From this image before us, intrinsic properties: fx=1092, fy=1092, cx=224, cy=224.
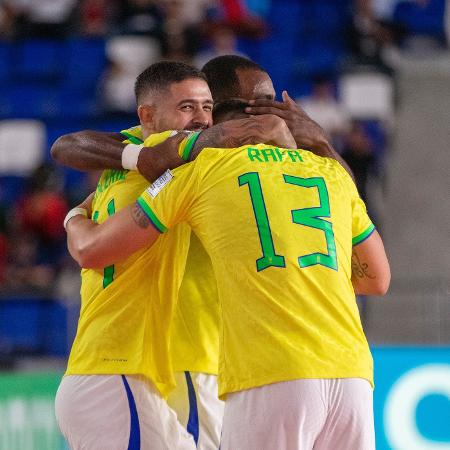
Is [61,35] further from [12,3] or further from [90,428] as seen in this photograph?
[90,428]

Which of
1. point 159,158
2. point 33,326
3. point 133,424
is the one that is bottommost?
point 33,326

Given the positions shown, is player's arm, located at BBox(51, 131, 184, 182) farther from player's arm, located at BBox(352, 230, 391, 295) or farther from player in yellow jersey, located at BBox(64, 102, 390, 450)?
player's arm, located at BBox(352, 230, 391, 295)

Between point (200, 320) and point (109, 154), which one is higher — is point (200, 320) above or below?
below

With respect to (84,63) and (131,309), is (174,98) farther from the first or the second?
(84,63)

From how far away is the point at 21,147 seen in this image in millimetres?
11156

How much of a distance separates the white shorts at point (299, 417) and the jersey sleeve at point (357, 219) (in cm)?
60

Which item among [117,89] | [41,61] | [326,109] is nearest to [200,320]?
[326,109]

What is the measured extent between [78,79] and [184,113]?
26.0ft

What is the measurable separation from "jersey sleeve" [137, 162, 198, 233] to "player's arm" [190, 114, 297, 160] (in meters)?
0.15

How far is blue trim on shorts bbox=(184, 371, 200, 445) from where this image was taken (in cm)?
A: 431

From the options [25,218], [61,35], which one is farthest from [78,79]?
[25,218]

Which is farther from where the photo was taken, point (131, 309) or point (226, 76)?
point (226, 76)

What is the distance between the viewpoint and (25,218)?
33.1 feet

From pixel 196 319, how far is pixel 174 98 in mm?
880
